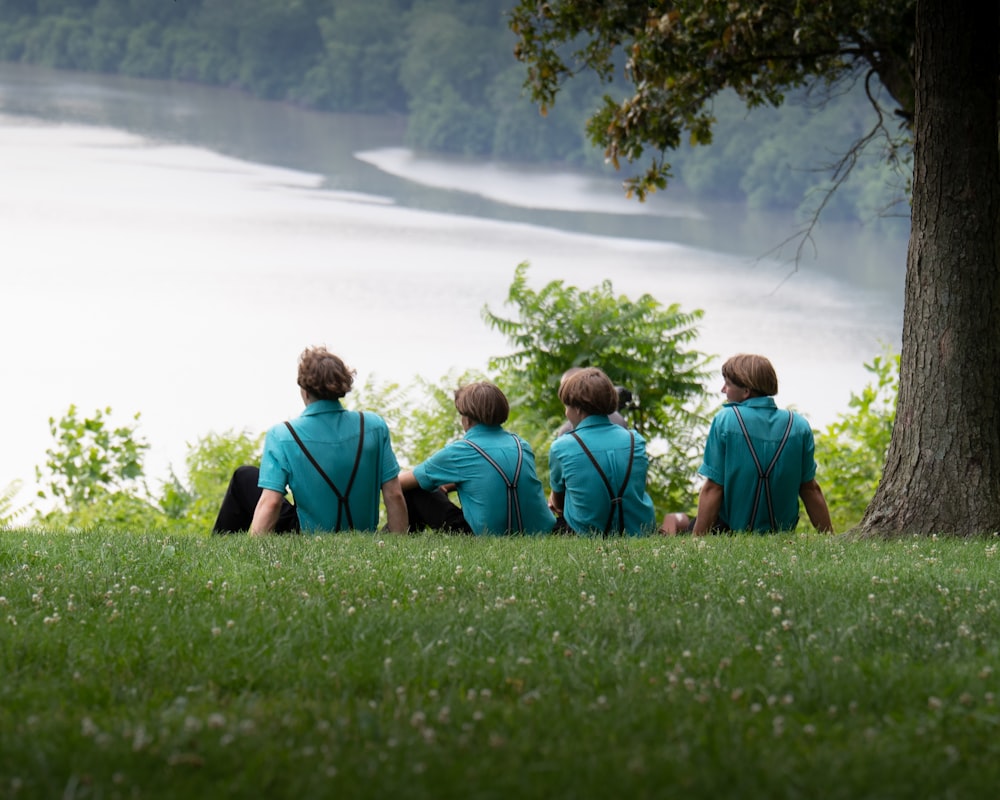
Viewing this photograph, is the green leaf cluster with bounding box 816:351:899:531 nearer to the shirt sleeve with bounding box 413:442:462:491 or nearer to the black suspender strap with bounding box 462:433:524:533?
the black suspender strap with bounding box 462:433:524:533

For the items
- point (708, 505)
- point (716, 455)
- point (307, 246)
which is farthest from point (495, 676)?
point (307, 246)

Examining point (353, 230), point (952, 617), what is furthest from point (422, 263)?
point (952, 617)

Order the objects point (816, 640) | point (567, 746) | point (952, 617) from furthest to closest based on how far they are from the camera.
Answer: point (952, 617)
point (816, 640)
point (567, 746)

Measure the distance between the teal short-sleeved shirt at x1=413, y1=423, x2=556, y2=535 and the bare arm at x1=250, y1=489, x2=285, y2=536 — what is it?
38.3 inches

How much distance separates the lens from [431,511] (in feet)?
26.1

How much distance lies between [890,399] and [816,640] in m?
10.7

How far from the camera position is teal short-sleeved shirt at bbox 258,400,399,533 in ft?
23.5

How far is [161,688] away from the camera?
3758 mm

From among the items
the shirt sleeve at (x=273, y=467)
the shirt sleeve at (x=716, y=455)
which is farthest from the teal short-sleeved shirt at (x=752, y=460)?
the shirt sleeve at (x=273, y=467)

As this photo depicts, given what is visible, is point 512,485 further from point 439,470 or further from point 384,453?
point 384,453

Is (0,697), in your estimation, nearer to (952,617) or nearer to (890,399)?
(952,617)

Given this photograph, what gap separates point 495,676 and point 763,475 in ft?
14.0

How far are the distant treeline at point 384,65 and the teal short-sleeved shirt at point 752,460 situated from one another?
21.5 meters

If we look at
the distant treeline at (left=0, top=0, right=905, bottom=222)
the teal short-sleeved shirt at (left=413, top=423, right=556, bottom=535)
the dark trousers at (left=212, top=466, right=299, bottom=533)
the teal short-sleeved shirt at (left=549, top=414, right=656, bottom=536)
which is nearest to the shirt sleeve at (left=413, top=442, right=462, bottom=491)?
the teal short-sleeved shirt at (left=413, top=423, right=556, bottom=535)
